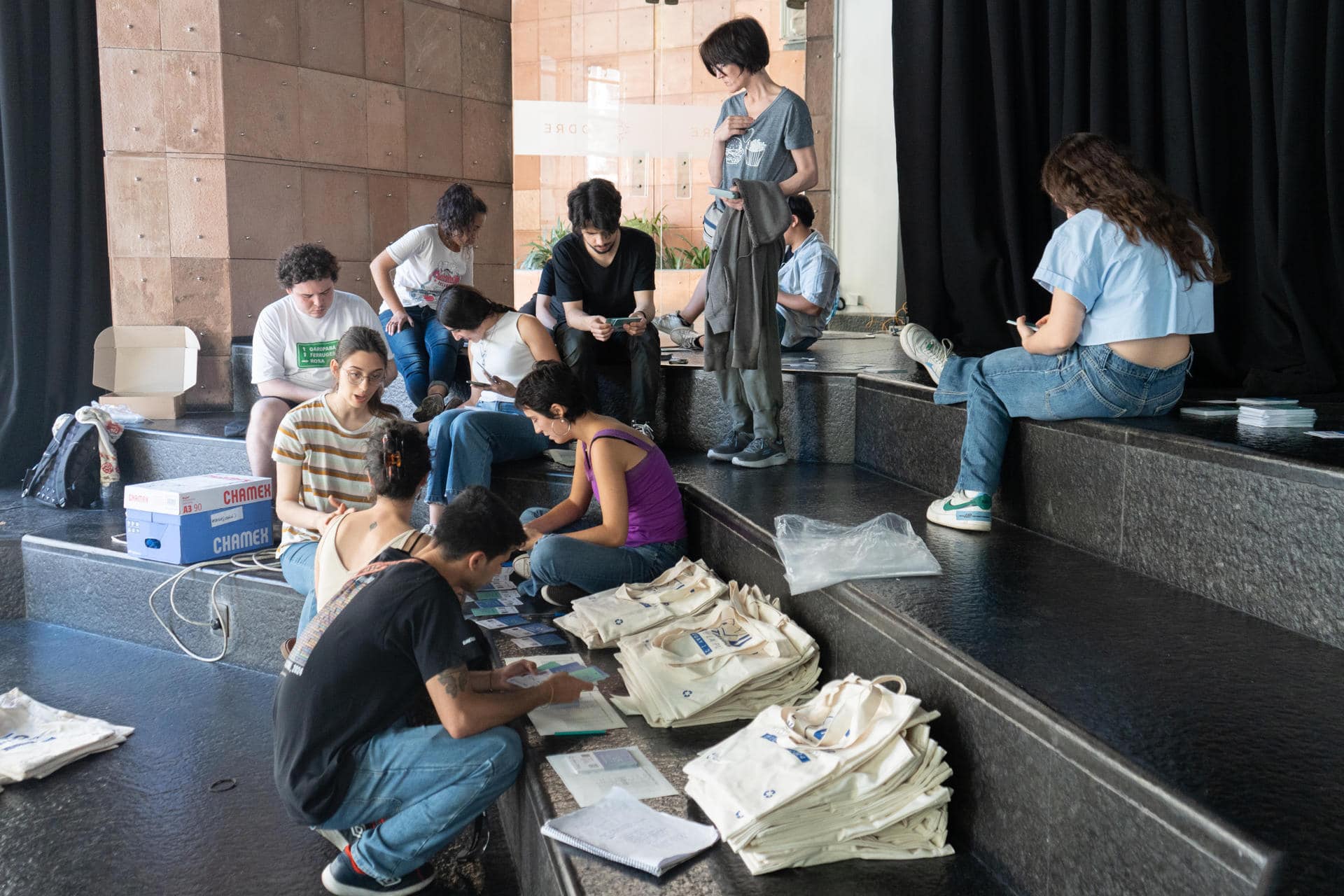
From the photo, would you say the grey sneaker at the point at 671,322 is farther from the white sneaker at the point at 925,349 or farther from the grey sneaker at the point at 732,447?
the white sneaker at the point at 925,349

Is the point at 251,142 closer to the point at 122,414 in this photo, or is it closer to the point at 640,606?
the point at 122,414

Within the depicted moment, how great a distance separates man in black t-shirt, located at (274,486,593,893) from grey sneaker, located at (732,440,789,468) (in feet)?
5.65

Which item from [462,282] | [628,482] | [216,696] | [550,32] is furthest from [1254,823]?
[550,32]

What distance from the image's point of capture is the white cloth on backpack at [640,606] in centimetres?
269

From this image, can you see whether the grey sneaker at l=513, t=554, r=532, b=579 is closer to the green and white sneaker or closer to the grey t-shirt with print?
the green and white sneaker

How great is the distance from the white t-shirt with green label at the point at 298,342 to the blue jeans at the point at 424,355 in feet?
0.86

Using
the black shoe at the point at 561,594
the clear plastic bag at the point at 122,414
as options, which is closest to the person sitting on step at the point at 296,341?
the clear plastic bag at the point at 122,414

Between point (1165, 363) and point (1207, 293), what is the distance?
0.60ft

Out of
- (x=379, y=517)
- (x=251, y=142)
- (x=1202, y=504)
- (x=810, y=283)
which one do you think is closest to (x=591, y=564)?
(x=379, y=517)

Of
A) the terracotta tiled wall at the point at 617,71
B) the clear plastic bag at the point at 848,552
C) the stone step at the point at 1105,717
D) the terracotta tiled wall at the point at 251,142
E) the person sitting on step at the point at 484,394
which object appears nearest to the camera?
the stone step at the point at 1105,717

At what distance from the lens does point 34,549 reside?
3922mm

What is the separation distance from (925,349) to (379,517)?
1723mm

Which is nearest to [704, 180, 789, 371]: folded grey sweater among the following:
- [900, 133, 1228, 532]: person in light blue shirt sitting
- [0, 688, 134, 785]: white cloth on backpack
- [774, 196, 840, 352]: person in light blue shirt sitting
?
[774, 196, 840, 352]: person in light blue shirt sitting

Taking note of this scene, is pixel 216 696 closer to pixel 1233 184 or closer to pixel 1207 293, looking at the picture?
pixel 1207 293
